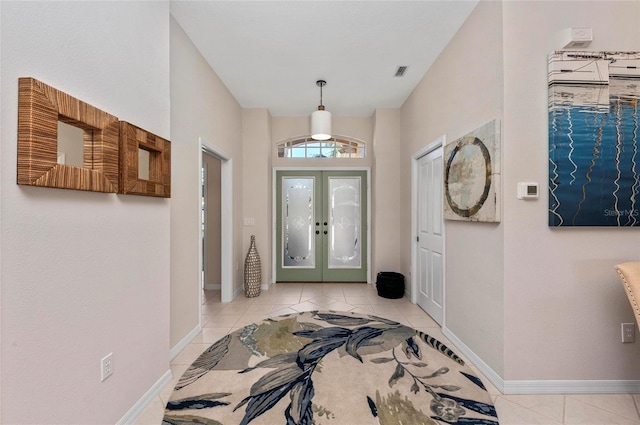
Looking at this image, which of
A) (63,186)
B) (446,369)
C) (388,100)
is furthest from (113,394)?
(388,100)

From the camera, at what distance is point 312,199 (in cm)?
509

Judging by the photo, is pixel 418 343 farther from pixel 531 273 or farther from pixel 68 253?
pixel 68 253

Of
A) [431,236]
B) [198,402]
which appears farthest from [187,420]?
[431,236]

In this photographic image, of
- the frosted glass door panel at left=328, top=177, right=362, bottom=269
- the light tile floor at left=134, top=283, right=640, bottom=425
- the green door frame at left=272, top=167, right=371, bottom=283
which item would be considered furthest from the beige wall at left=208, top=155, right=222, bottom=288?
the frosted glass door panel at left=328, top=177, right=362, bottom=269

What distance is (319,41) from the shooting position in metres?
2.77

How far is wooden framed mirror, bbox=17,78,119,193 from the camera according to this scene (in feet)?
3.59

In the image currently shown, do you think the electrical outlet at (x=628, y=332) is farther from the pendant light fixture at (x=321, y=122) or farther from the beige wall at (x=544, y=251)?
the pendant light fixture at (x=321, y=122)

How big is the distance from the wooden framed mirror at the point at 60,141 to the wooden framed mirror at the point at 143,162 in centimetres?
5

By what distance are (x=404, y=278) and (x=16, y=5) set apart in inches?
172

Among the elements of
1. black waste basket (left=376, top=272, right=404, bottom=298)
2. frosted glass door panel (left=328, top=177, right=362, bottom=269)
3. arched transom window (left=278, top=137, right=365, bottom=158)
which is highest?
arched transom window (left=278, top=137, right=365, bottom=158)

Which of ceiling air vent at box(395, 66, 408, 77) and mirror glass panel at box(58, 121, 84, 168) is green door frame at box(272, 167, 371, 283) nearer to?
ceiling air vent at box(395, 66, 408, 77)

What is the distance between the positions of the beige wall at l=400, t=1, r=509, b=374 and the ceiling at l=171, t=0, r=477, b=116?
24 centimetres

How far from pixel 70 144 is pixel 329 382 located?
2170 mm

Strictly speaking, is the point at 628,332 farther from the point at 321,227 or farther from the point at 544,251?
the point at 321,227
